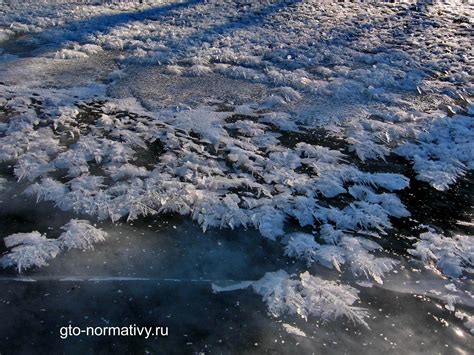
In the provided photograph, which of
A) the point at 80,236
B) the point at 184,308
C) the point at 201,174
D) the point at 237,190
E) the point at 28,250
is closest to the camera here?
the point at 184,308

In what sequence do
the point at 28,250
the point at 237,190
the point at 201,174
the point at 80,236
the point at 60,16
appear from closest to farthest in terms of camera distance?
1. the point at 28,250
2. the point at 80,236
3. the point at 237,190
4. the point at 201,174
5. the point at 60,16

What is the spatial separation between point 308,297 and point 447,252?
1.29 meters

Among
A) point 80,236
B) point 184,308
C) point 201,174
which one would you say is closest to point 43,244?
point 80,236

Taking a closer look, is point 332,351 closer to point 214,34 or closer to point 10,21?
point 214,34

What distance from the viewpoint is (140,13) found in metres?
9.21

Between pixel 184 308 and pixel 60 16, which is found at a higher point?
pixel 60 16

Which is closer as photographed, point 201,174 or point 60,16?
point 201,174

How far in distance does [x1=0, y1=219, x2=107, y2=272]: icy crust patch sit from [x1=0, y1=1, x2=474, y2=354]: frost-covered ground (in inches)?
0.5

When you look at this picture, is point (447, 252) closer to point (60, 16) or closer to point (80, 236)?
point (80, 236)

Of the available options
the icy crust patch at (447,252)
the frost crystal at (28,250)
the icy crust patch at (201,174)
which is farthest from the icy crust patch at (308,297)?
the frost crystal at (28,250)

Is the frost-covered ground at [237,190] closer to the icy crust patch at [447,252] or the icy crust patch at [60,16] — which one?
the icy crust patch at [447,252]

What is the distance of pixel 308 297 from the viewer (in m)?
3.21

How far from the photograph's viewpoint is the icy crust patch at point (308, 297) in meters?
3.12

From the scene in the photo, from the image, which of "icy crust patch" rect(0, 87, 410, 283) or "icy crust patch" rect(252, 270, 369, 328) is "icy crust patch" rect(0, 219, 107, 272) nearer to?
"icy crust patch" rect(0, 87, 410, 283)
